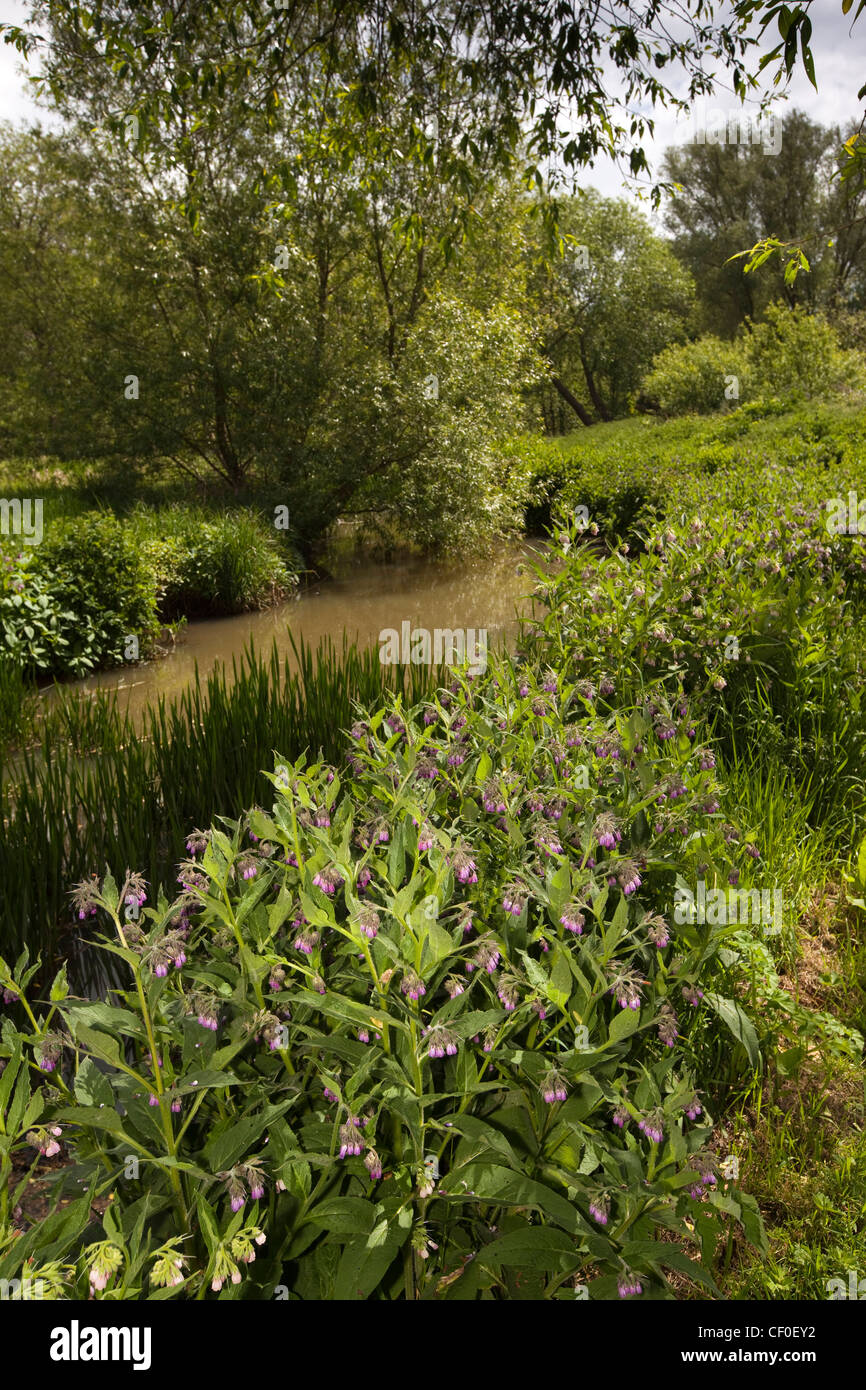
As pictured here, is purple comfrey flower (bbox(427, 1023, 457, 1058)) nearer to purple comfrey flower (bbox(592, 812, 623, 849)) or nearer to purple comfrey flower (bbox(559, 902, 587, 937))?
purple comfrey flower (bbox(559, 902, 587, 937))

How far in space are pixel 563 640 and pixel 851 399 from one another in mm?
19533

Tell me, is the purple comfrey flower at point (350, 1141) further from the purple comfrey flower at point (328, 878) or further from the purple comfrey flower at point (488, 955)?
the purple comfrey flower at point (328, 878)

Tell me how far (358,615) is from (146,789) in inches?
322

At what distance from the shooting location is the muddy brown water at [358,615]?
9805 millimetres

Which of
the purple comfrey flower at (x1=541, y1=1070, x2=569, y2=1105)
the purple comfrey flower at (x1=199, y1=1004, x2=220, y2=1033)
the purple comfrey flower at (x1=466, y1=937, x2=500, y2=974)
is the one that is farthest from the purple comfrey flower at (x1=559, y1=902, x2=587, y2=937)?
the purple comfrey flower at (x1=199, y1=1004, x2=220, y2=1033)

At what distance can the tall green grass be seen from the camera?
12.5 feet

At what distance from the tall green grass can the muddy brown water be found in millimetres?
3753

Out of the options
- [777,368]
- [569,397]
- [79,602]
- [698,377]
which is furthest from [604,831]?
[569,397]

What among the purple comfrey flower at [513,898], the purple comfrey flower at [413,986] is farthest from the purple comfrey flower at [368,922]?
the purple comfrey flower at [513,898]

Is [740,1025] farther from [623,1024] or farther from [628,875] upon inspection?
[623,1024]

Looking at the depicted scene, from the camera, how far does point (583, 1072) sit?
158cm

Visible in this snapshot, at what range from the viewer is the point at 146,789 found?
14.3 ft
